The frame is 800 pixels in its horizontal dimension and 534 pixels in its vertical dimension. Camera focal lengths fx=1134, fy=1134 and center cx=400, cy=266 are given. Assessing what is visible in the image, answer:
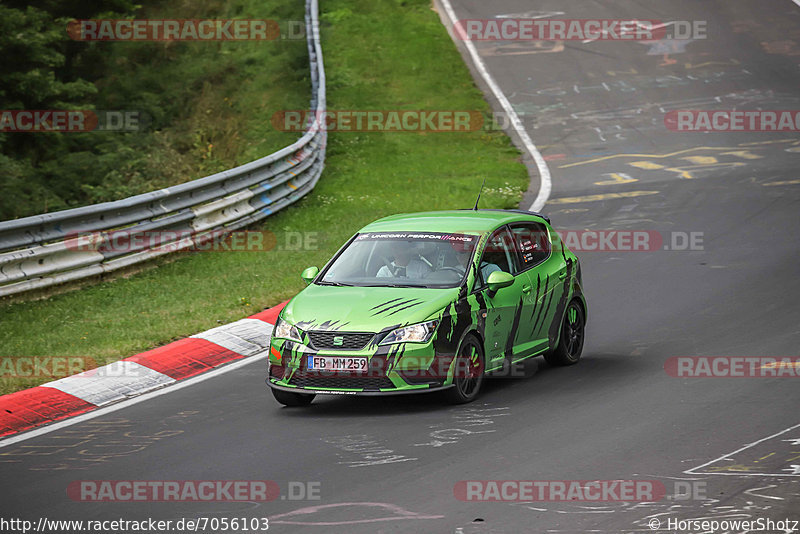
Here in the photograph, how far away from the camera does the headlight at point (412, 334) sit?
→ 30.7ft

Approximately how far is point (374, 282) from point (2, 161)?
14.2m

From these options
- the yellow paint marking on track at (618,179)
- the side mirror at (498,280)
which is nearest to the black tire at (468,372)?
the side mirror at (498,280)

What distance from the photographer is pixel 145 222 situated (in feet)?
51.6

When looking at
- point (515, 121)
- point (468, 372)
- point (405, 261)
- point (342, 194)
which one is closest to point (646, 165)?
Answer: point (515, 121)

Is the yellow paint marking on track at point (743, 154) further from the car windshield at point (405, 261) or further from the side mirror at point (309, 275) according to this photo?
the side mirror at point (309, 275)

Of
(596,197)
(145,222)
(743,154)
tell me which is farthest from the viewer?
(743,154)

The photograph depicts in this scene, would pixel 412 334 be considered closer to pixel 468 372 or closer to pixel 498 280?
pixel 468 372

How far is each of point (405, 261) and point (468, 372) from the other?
134cm

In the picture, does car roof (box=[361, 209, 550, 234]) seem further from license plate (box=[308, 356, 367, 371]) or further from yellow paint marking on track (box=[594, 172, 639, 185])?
yellow paint marking on track (box=[594, 172, 639, 185])

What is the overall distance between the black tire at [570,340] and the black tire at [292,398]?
2651 millimetres

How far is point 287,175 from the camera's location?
66.3 ft

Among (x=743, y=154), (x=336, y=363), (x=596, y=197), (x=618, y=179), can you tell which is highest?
(x=743, y=154)

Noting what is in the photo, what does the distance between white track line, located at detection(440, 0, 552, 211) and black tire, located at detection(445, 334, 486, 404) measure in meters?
9.96

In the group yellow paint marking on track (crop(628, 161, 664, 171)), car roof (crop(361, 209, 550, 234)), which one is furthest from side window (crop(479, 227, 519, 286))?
yellow paint marking on track (crop(628, 161, 664, 171))
